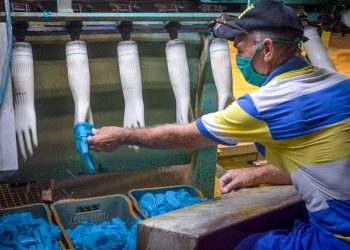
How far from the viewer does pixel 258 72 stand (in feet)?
4.76

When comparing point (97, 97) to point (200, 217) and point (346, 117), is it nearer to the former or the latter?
point (200, 217)

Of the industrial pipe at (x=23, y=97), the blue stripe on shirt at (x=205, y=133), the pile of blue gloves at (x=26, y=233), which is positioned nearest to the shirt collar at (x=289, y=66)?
the blue stripe on shirt at (x=205, y=133)

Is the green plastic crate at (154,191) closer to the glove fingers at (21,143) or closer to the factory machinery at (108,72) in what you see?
the factory machinery at (108,72)

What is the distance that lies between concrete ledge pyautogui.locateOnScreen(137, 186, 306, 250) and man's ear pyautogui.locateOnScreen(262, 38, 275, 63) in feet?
1.62

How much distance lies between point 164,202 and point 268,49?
3.48 ft

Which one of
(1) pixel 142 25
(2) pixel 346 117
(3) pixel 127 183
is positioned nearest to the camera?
(2) pixel 346 117

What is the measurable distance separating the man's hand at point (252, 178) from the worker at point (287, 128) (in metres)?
0.26

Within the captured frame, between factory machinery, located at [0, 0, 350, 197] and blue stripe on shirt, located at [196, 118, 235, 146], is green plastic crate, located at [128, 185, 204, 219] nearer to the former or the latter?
factory machinery, located at [0, 0, 350, 197]

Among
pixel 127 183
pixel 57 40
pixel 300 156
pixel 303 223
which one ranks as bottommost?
pixel 127 183

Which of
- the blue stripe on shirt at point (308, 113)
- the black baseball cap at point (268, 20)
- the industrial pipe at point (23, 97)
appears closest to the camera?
the blue stripe on shirt at point (308, 113)

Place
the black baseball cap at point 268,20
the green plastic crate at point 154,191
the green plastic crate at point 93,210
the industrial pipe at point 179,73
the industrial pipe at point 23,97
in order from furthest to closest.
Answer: the green plastic crate at point 154,191, the green plastic crate at point 93,210, the industrial pipe at point 179,73, the industrial pipe at point 23,97, the black baseball cap at point 268,20

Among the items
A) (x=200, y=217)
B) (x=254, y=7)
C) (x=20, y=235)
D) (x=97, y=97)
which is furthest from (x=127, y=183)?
(x=254, y=7)

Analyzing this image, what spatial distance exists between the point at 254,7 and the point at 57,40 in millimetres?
927

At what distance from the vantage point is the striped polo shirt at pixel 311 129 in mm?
1251
